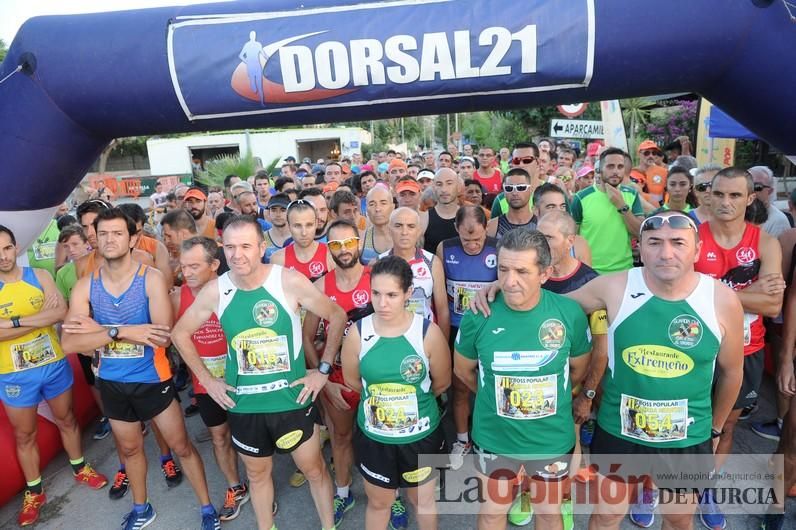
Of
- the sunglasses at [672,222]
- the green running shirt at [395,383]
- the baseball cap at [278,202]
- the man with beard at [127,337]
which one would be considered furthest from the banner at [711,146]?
the man with beard at [127,337]

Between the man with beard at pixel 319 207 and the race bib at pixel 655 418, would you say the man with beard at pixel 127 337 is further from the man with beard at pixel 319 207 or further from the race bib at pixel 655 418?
the race bib at pixel 655 418

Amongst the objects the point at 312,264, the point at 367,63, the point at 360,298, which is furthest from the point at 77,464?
the point at 367,63

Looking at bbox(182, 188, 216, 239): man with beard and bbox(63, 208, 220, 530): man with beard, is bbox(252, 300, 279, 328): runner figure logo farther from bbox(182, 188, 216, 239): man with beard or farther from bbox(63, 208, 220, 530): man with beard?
bbox(182, 188, 216, 239): man with beard

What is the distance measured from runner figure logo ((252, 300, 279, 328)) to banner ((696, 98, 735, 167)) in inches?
344

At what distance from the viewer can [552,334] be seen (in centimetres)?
238

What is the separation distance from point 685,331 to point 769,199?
9.44 ft

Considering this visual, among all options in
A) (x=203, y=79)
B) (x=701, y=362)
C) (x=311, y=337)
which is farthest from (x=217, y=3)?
(x=701, y=362)

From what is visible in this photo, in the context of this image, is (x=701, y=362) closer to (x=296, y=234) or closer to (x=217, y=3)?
(x=296, y=234)

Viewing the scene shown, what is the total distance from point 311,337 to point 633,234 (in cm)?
311

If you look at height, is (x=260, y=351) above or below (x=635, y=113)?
below

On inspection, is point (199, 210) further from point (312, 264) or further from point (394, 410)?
point (394, 410)

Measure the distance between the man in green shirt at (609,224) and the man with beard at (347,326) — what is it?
2196 mm

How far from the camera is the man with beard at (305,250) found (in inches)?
150

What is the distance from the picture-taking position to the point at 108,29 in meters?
3.15
